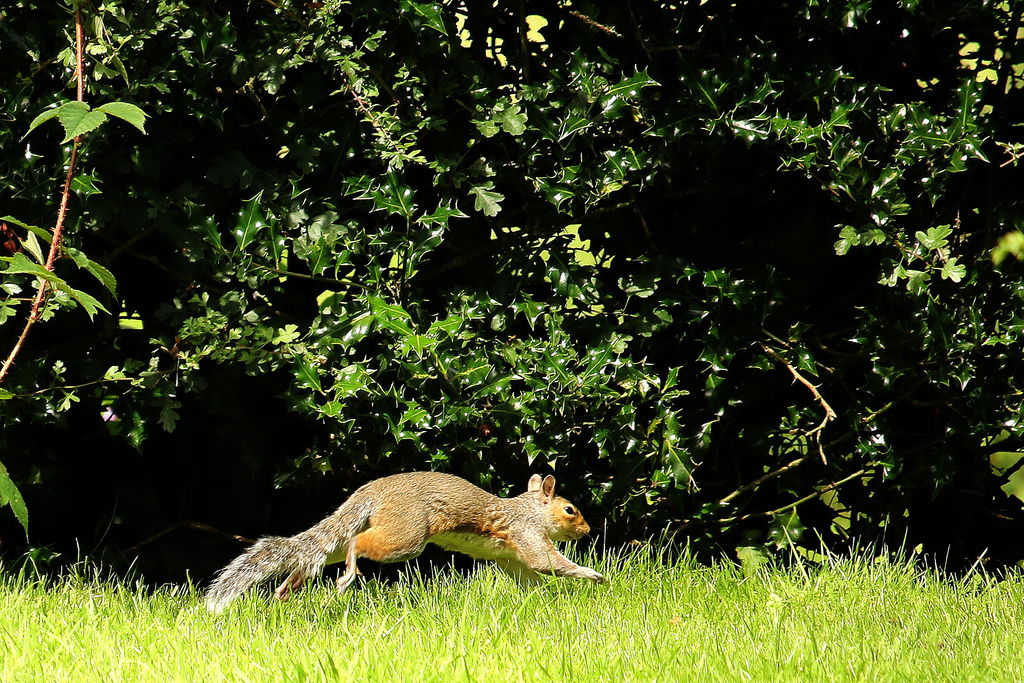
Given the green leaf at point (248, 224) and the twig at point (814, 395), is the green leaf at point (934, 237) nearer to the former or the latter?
the twig at point (814, 395)

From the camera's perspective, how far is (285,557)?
13.0 ft

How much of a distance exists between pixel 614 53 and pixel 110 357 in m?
2.37

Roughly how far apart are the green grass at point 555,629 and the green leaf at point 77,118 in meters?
1.48

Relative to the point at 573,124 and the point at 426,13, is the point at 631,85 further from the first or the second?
the point at 426,13

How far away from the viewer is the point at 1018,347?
432 cm

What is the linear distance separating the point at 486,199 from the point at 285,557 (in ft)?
4.90

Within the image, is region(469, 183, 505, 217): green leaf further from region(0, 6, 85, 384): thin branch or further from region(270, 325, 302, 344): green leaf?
region(0, 6, 85, 384): thin branch

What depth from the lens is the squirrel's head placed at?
4188 mm

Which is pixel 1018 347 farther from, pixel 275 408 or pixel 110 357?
pixel 110 357

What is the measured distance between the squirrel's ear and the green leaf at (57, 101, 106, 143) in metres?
2.04

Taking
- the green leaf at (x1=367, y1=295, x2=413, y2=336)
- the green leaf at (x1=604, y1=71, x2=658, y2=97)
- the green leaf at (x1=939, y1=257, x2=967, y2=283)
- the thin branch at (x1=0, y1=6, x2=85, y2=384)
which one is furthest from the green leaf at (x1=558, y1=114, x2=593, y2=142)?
the thin branch at (x1=0, y1=6, x2=85, y2=384)

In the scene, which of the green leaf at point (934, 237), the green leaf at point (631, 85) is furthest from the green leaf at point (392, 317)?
the green leaf at point (934, 237)

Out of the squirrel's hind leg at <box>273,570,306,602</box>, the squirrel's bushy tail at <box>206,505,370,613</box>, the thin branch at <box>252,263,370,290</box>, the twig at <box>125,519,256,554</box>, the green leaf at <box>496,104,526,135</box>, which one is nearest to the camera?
the squirrel's bushy tail at <box>206,505,370,613</box>

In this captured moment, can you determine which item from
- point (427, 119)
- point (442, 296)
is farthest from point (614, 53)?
point (442, 296)
